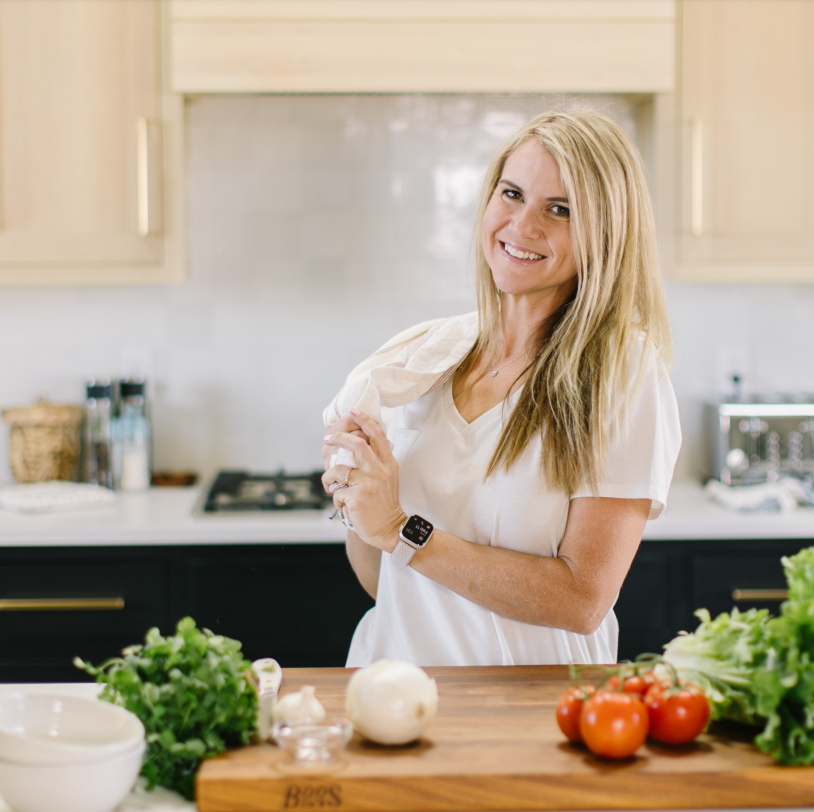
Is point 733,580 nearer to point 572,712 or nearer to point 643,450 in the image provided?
point 643,450

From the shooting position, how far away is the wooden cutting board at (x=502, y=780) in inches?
33.5

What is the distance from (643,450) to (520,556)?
0.23 meters

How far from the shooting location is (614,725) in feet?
2.88

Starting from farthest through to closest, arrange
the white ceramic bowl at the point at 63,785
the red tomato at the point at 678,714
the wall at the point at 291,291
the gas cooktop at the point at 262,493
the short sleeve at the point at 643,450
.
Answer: the wall at the point at 291,291
the gas cooktop at the point at 262,493
the short sleeve at the point at 643,450
the red tomato at the point at 678,714
the white ceramic bowl at the point at 63,785

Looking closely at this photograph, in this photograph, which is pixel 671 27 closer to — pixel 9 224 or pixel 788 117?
pixel 788 117

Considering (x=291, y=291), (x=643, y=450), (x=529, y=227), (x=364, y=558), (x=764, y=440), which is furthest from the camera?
(x=291, y=291)

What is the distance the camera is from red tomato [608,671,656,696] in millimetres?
948

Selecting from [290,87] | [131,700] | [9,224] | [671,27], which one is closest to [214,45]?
[290,87]

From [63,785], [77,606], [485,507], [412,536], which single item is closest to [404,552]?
[412,536]

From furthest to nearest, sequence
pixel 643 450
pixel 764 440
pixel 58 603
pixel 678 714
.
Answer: pixel 764 440, pixel 58 603, pixel 643 450, pixel 678 714

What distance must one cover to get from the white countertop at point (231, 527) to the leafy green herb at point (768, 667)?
3.62ft

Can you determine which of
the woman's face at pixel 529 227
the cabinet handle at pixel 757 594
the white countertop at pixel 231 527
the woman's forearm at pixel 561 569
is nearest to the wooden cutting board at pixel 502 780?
the woman's forearm at pixel 561 569

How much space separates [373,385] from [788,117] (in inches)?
60.1

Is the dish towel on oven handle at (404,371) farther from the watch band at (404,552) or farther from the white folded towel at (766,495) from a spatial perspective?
the white folded towel at (766,495)
